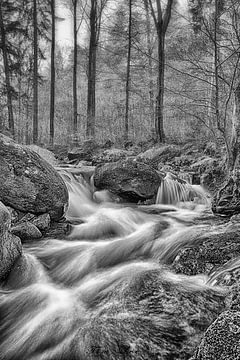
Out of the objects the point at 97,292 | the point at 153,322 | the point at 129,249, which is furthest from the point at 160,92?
the point at 153,322

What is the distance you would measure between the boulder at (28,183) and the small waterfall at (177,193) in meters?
3.02

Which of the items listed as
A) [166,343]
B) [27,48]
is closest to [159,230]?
[166,343]

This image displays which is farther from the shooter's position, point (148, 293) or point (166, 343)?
point (148, 293)

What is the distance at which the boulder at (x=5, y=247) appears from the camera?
12.6 ft

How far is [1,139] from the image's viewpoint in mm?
6141

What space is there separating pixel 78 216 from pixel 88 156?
247 inches

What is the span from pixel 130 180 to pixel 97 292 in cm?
469

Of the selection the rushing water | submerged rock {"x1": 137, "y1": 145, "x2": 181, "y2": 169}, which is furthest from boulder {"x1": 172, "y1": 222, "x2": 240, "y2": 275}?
submerged rock {"x1": 137, "y1": 145, "x2": 181, "y2": 169}

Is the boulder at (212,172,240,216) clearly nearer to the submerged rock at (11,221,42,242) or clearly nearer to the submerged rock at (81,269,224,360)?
the submerged rock at (81,269,224,360)

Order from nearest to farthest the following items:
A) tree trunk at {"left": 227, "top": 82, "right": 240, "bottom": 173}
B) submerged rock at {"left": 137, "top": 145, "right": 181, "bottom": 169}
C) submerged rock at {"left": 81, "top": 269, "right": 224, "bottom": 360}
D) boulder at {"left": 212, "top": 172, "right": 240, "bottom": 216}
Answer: submerged rock at {"left": 81, "top": 269, "right": 224, "bottom": 360}, boulder at {"left": 212, "top": 172, "right": 240, "bottom": 216}, tree trunk at {"left": 227, "top": 82, "right": 240, "bottom": 173}, submerged rock at {"left": 137, "top": 145, "right": 181, "bottom": 169}

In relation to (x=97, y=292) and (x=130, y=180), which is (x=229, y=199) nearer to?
(x=130, y=180)

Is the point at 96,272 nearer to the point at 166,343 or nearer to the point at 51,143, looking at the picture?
the point at 166,343

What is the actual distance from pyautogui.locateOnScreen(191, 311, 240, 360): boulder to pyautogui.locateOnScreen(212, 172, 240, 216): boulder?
15.6 ft

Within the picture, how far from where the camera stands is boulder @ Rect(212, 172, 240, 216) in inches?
245
